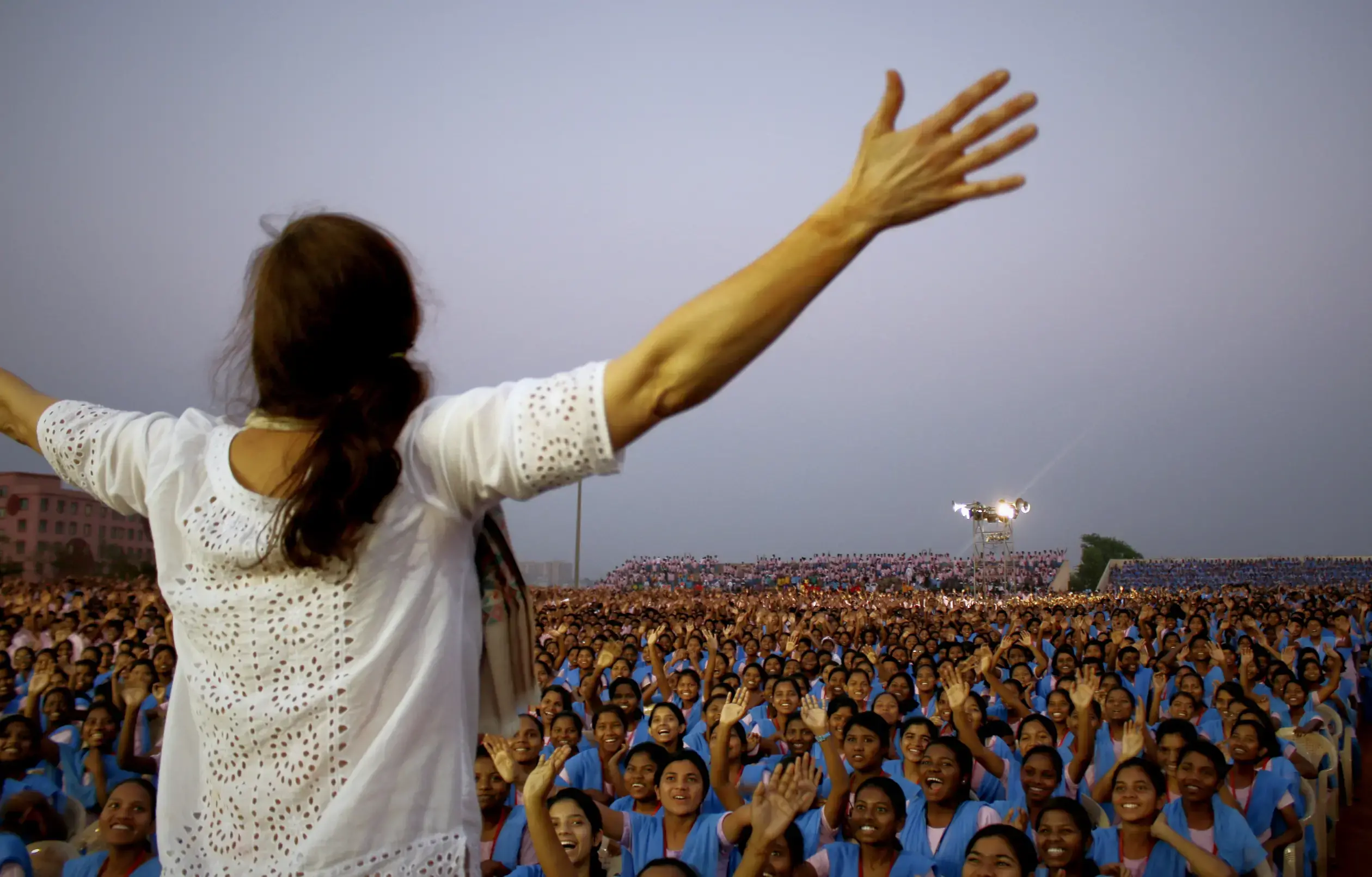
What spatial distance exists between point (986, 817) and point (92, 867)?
3.48 meters

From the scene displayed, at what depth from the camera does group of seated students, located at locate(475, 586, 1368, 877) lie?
398 cm

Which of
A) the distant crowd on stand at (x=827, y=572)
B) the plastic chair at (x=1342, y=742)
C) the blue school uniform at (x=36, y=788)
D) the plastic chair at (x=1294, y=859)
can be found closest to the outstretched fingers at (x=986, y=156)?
the plastic chair at (x=1294, y=859)

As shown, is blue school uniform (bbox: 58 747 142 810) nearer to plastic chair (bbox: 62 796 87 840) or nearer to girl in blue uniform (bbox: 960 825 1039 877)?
plastic chair (bbox: 62 796 87 840)

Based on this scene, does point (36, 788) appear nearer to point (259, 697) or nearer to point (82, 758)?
point (82, 758)

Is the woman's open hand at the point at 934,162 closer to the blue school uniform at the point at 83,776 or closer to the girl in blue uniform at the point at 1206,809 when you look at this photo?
the girl in blue uniform at the point at 1206,809

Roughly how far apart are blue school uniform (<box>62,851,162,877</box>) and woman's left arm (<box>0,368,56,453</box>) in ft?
9.97

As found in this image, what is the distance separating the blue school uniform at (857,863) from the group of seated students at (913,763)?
0.4 inches

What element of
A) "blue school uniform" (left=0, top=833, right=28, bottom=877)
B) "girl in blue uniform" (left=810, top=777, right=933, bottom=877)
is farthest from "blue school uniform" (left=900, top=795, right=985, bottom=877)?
"blue school uniform" (left=0, top=833, right=28, bottom=877)

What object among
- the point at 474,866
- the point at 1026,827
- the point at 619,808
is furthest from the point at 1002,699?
the point at 474,866

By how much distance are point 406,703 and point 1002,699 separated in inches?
267

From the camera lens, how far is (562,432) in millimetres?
962

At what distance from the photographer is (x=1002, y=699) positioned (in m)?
7.16

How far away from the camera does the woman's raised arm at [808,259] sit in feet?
2.99

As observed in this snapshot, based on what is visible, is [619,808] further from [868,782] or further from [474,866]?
[474,866]
